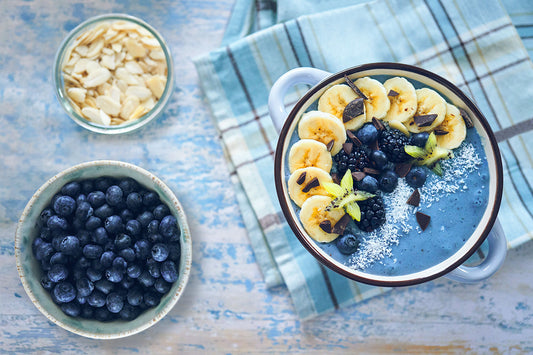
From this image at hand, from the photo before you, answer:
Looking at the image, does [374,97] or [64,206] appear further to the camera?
[64,206]

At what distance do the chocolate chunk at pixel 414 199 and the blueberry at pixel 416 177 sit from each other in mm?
19

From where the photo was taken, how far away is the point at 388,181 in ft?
3.20

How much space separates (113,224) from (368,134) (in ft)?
2.23

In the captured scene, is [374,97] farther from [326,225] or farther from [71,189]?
[71,189]

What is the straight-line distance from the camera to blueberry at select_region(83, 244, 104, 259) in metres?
1.10

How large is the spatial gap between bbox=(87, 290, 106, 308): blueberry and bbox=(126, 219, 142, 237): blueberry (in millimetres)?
176

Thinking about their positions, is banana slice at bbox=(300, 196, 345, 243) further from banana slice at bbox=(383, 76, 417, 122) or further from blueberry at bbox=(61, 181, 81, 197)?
blueberry at bbox=(61, 181, 81, 197)

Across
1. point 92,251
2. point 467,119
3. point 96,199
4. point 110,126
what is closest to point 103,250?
point 92,251

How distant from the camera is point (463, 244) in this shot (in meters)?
1.00

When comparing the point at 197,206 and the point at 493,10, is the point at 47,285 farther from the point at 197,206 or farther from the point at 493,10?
the point at 493,10

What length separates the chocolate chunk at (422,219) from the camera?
3.20 ft

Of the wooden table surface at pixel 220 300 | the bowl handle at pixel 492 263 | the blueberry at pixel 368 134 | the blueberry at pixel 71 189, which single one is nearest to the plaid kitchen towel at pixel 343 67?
the wooden table surface at pixel 220 300

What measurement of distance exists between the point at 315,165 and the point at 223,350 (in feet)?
2.14

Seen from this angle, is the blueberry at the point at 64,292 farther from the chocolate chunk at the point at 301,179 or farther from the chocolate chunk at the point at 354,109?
the chocolate chunk at the point at 354,109
